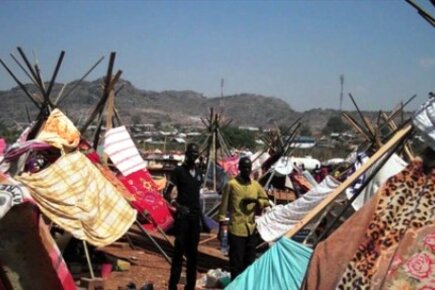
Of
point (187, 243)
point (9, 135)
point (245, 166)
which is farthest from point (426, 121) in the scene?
point (9, 135)

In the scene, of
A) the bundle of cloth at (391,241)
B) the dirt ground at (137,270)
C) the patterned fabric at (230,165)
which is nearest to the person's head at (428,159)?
the bundle of cloth at (391,241)

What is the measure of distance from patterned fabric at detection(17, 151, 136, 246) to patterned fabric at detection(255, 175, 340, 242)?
2.32m

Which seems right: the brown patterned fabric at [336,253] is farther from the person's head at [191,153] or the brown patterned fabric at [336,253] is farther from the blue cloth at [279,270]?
the person's head at [191,153]

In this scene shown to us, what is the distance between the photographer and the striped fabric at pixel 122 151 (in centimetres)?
882

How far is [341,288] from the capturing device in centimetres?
277

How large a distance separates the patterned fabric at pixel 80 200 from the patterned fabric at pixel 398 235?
4043mm

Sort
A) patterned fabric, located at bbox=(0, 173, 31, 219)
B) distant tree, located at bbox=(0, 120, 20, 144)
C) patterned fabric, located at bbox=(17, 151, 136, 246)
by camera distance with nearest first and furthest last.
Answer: patterned fabric, located at bbox=(0, 173, 31, 219), patterned fabric, located at bbox=(17, 151, 136, 246), distant tree, located at bbox=(0, 120, 20, 144)

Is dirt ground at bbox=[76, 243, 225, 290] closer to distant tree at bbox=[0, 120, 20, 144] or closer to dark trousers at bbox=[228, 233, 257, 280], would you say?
dark trousers at bbox=[228, 233, 257, 280]

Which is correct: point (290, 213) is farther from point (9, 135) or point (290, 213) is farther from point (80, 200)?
point (9, 135)

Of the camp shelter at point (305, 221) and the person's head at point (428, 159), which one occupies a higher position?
the person's head at point (428, 159)

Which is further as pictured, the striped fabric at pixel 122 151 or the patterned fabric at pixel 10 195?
the striped fabric at pixel 122 151

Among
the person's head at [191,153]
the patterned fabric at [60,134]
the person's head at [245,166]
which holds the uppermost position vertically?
the patterned fabric at [60,134]

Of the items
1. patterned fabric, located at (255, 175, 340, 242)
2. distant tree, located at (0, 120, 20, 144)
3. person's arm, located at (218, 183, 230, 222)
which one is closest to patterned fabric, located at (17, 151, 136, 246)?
person's arm, located at (218, 183, 230, 222)

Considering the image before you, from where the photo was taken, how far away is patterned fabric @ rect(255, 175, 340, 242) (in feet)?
26.9
